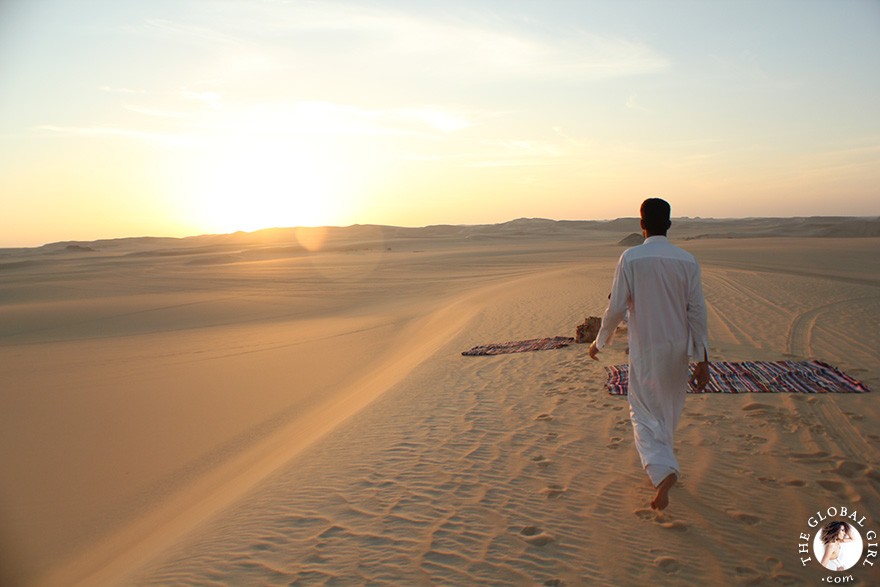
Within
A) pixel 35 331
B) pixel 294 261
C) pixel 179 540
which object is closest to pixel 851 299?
pixel 179 540

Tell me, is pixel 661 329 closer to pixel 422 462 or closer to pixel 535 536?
pixel 535 536

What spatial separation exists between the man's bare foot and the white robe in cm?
3

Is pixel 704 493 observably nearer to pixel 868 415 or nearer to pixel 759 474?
pixel 759 474

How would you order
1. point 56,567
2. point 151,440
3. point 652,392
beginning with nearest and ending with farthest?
point 652,392
point 56,567
point 151,440

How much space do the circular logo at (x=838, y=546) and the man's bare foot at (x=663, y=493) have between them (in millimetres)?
840

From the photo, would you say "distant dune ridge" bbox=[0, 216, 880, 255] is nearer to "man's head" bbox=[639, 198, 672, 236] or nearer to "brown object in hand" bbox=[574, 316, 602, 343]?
"brown object in hand" bbox=[574, 316, 602, 343]

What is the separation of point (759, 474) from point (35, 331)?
2034cm

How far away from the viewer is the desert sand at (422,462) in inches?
136

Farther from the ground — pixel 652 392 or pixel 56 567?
pixel 652 392

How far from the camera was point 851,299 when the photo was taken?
13.4m

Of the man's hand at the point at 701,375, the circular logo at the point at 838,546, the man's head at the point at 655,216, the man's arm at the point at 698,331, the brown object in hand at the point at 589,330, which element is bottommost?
the circular logo at the point at 838,546

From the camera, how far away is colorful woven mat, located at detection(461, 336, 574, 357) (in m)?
9.78

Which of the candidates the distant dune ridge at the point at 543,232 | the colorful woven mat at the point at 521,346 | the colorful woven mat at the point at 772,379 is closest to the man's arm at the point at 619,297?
the colorful woven mat at the point at 772,379

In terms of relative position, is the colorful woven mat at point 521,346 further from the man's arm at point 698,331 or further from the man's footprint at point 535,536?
the man's footprint at point 535,536
